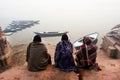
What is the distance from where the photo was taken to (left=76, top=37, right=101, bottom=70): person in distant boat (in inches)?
264

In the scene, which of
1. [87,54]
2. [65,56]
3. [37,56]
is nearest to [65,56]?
[65,56]

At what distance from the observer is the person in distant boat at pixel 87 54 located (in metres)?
6.71

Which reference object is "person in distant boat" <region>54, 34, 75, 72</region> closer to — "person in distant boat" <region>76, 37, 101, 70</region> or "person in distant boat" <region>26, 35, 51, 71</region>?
"person in distant boat" <region>76, 37, 101, 70</region>

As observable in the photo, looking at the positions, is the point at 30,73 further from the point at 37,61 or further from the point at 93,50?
the point at 93,50

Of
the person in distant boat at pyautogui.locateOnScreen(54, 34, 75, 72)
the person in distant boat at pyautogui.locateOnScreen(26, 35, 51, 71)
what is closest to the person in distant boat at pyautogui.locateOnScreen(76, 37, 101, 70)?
the person in distant boat at pyautogui.locateOnScreen(54, 34, 75, 72)

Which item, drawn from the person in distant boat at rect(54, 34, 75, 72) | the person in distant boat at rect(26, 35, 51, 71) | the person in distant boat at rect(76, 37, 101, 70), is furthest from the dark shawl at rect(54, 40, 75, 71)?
the person in distant boat at rect(26, 35, 51, 71)

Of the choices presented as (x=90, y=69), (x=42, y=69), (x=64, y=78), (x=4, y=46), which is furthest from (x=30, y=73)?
(x=4, y=46)

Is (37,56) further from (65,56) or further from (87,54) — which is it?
(87,54)

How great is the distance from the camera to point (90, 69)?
6949 mm

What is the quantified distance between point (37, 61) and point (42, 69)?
370mm

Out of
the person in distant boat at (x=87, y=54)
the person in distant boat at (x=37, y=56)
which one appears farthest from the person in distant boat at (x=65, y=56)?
the person in distant boat at (x=37, y=56)

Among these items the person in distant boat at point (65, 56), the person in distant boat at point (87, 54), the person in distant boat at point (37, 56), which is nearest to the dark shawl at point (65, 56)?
the person in distant boat at point (65, 56)

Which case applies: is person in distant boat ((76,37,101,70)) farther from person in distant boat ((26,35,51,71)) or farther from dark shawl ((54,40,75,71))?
person in distant boat ((26,35,51,71))

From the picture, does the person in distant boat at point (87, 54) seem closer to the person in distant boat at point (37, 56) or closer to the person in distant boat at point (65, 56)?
the person in distant boat at point (65, 56)
